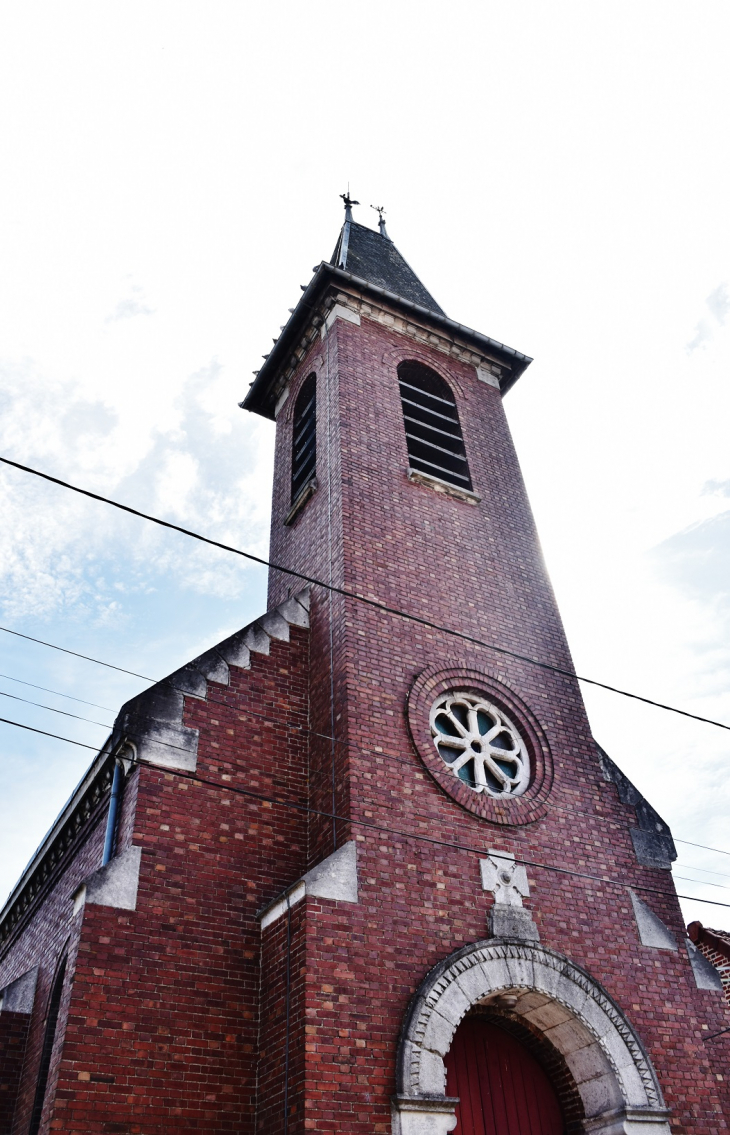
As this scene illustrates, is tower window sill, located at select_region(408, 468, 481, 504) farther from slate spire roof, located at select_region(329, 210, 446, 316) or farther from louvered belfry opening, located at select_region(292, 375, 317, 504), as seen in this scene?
slate spire roof, located at select_region(329, 210, 446, 316)

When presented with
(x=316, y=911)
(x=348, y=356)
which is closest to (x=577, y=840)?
(x=316, y=911)

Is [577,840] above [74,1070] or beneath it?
above

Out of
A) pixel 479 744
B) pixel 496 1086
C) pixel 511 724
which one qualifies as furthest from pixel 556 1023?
pixel 511 724

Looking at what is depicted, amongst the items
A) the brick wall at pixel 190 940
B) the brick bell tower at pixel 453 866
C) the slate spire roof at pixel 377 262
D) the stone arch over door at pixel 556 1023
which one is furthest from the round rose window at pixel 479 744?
the slate spire roof at pixel 377 262

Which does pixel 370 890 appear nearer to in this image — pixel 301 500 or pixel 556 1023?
pixel 556 1023

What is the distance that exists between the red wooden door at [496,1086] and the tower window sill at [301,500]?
6.86 m

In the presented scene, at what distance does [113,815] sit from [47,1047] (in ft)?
7.39

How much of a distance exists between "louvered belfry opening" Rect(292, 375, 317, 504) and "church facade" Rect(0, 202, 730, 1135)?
1.25 m

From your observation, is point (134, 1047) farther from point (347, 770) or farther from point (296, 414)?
point (296, 414)

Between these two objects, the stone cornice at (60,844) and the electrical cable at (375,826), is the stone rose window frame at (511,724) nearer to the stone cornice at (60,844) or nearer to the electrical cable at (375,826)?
the electrical cable at (375,826)

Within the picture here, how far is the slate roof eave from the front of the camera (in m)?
14.0

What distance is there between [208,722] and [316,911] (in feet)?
8.41

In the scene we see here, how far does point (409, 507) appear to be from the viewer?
11.6 m

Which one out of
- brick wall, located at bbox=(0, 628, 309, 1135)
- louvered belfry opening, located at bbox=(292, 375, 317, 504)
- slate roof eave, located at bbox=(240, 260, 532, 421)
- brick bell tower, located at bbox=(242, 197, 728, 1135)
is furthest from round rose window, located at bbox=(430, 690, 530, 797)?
slate roof eave, located at bbox=(240, 260, 532, 421)
